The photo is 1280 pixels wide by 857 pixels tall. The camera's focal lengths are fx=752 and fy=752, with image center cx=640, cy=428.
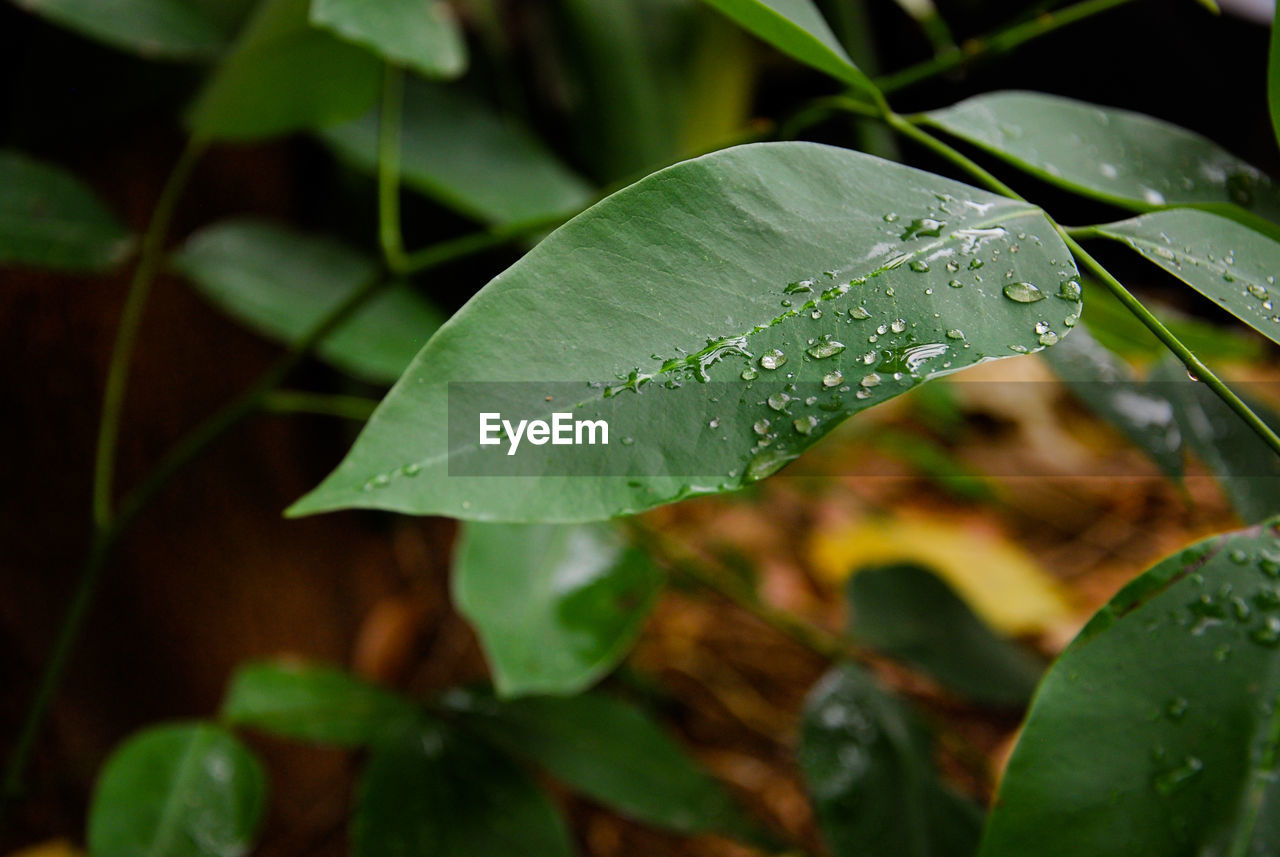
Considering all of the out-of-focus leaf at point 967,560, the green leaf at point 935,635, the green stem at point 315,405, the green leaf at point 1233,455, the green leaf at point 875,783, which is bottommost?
the out-of-focus leaf at point 967,560

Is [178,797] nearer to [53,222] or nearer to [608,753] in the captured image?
[608,753]

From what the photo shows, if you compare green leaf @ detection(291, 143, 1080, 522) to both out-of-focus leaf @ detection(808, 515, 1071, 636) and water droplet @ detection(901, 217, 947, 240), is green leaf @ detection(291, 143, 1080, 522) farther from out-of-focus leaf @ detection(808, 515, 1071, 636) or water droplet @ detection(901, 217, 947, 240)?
out-of-focus leaf @ detection(808, 515, 1071, 636)

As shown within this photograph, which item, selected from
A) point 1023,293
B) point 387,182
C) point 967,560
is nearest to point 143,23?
point 387,182

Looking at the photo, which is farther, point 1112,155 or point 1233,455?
point 1233,455

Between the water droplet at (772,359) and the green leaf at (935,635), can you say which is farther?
the green leaf at (935,635)

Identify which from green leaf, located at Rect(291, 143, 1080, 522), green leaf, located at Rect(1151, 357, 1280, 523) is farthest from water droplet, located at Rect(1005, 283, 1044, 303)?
green leaf, located at Rect(1151, 357, 1280, 523)

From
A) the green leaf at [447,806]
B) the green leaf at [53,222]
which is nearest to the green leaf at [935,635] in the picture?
the green leaf at [447,806]

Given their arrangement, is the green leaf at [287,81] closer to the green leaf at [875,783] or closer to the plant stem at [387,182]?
the plant stem at [387,182]
